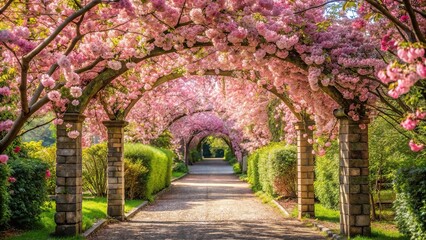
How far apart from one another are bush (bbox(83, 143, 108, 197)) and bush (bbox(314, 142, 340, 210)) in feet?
24.6

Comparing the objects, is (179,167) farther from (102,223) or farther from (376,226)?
(376,226)

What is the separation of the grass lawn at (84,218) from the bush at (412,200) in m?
5.94

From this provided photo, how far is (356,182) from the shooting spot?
9227mm

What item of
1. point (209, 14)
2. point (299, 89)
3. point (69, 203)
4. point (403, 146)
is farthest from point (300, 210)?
point (209, 14)

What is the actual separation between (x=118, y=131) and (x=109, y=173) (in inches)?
45.9

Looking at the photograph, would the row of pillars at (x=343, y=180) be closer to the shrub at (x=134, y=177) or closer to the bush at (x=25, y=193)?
the bush at (x=25, y=193)

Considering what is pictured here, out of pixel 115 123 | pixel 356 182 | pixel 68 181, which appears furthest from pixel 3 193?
pixel 356 182

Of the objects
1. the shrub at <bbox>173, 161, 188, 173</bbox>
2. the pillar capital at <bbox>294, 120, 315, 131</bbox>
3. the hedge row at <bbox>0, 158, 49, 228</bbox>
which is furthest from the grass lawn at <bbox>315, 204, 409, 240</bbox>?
the shrub at <bbox>173, 161, 188, 173</bbox>

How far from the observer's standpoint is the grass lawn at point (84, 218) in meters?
9.38

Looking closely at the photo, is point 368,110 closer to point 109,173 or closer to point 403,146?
point 403,146

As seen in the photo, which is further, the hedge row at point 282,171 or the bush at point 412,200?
the hedge row at point 282,171

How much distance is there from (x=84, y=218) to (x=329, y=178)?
6.71 m

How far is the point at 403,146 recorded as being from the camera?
11203mm

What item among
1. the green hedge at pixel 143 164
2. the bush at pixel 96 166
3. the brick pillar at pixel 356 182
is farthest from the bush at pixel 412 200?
the bush at pixel 96 166
